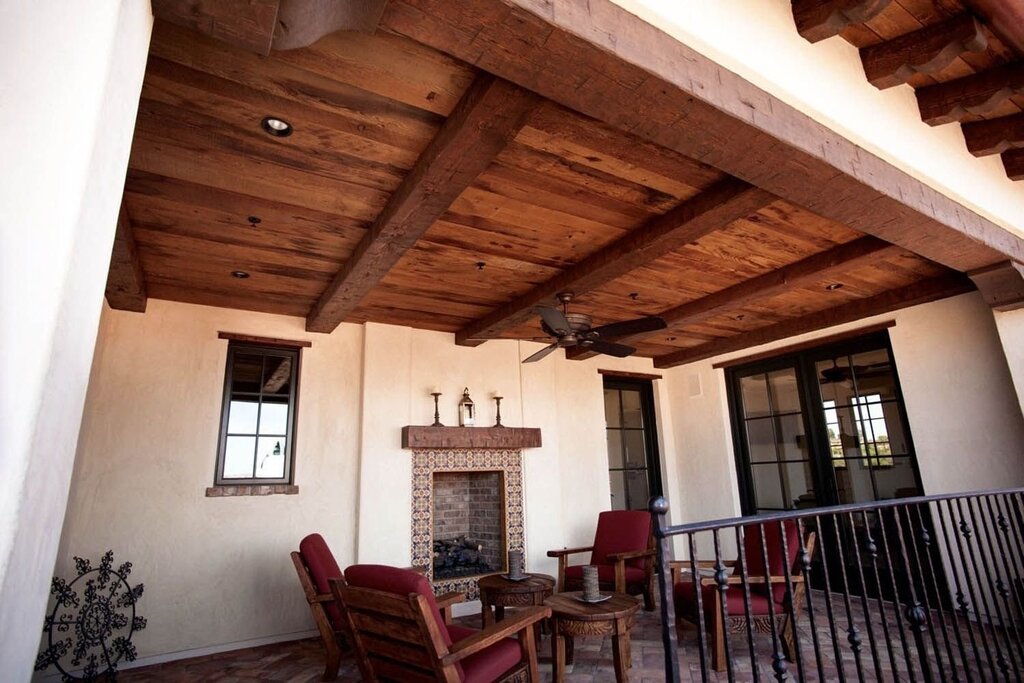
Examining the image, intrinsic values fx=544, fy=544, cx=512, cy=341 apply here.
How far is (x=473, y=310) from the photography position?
4699 millimetres

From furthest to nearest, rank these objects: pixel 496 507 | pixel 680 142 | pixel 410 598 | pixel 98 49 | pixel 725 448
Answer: pixel 725 448, pixel 496 507, pixel 410 598, pixel 680 142, pixel 98 49

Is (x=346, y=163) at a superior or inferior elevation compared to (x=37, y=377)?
superior

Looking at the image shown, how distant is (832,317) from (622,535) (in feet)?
9.07

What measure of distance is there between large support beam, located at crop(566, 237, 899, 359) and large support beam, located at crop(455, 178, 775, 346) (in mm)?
1123

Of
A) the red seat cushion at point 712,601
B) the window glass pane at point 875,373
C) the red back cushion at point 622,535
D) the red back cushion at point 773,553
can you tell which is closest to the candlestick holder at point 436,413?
the red back cushion at point 622,535

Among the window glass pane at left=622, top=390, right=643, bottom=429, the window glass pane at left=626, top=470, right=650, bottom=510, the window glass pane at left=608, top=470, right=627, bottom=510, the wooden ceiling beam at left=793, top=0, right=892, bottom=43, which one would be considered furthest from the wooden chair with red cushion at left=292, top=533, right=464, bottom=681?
the window glass pane at left=622, top=390, right=643, bottom=429

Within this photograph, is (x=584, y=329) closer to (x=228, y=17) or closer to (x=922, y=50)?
(x=922, y=50)

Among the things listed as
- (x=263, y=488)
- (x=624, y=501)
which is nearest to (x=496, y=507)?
(x=624, y=501)

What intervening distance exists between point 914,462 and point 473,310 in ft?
12.8

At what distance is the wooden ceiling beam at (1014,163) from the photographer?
3424 mm

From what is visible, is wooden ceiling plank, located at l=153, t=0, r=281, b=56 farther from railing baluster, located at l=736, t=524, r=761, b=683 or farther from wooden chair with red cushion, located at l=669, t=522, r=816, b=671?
wooden chair with red cushion, located at l=669, t=522, r=816, b=671

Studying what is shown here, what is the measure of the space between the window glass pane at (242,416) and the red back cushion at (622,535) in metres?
3.12

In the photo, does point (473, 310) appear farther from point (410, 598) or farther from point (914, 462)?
point (914, 462)

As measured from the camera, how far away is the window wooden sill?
160 inches
